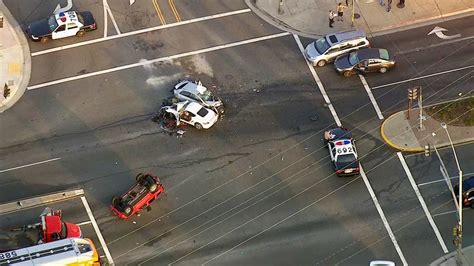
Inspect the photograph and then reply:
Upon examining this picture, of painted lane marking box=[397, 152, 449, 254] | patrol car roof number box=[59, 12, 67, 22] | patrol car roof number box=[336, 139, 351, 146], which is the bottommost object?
painted lane marking box=[397, 152, 449, 254]

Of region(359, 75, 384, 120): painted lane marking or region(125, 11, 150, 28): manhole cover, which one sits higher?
region(125, 11, 150, 28): manhole cover

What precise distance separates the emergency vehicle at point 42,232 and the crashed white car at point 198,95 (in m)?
10.7

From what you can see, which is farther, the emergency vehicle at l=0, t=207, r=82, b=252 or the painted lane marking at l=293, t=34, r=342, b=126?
the painted lane marking at l=293, t=34, r=342, b=126

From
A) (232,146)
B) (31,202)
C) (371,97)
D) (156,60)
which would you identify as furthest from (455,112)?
(31,202)

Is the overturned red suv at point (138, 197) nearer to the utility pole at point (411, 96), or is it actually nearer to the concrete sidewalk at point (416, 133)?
the concrete sidewalk at point (416, 133)

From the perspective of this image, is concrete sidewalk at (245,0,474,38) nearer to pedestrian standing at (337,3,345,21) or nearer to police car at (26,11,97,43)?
pedestrian standing at (337,3,345,21)

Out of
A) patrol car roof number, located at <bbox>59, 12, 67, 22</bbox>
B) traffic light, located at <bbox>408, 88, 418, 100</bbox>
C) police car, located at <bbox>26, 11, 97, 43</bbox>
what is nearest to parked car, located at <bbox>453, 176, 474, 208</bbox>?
traffic light, located at <bbox>408, 88, 418, 100</bbox>

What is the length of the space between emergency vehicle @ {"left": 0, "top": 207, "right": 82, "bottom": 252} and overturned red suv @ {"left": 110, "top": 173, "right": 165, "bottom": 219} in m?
2.50

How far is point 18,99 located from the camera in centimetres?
5375

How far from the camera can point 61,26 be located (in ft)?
186

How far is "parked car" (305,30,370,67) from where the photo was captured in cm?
5388

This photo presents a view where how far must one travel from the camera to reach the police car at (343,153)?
47500 millimetres

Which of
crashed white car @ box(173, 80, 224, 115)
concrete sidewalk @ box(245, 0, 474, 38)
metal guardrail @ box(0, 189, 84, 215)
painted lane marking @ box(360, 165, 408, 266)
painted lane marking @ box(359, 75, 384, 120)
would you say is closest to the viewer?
painted lane marking @ box(360, 165, 408, 266)

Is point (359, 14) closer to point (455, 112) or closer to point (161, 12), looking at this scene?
point (455, 112)
